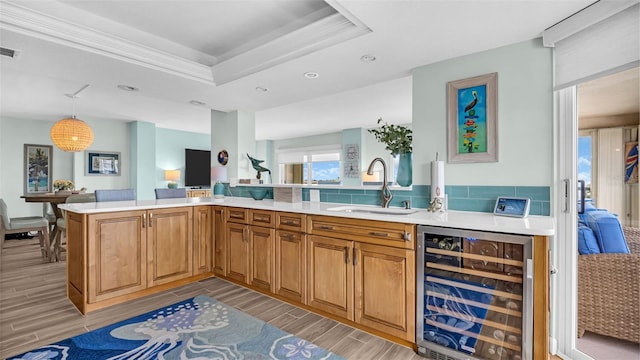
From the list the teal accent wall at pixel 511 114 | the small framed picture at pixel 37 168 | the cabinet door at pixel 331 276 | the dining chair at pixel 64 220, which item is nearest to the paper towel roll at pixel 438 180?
the teal accent wall at pixel 511 114

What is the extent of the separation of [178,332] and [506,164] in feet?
8.81

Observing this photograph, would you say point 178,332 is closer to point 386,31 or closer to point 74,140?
point 386,31

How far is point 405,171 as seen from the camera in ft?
8.93

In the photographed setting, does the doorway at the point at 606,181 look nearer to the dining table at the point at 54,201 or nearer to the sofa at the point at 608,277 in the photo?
the sofa at the point at 608,277

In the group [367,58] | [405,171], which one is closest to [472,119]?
[405,171]

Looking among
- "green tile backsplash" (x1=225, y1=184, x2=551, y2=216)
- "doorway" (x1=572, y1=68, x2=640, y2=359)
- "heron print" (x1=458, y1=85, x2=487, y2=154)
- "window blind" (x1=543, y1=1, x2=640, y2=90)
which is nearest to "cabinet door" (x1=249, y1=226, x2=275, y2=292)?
"green tile backsplash" (x1=225, y1=184, x2=551, y2=216)

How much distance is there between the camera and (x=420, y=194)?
264cm

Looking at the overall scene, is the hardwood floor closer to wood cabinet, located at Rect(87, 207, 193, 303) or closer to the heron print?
wood cabinet, located at Rect(87, 207, 193, 303)

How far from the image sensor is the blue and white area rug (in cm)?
197

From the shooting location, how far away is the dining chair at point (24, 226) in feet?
13.2

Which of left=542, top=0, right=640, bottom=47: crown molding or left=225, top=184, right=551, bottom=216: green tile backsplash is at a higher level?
left=542, top=0, right=640, bottom=47: crown molding

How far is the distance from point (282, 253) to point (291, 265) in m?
0.14

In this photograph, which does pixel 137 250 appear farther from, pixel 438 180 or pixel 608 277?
pixel 608 277

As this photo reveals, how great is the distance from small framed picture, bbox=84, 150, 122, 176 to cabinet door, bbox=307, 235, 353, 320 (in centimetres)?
598
